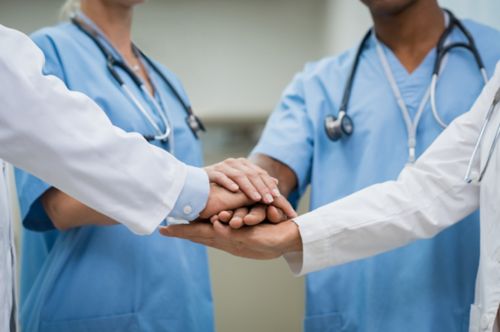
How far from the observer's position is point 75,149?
3.13 feet

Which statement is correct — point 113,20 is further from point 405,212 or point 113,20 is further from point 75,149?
point 405,212

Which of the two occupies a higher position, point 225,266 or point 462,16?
point 462,16

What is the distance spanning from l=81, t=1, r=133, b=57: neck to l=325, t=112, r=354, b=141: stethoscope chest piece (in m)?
0.48

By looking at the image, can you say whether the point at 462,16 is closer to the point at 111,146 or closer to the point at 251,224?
the point at 251,224

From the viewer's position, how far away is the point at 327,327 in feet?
4.38

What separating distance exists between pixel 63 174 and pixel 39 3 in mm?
2760

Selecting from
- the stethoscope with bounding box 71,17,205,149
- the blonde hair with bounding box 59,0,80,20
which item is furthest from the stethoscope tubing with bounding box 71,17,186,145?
Result: the blonde hair with bounding box 59,0,80,20

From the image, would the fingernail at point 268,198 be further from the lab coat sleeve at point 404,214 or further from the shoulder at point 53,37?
the shoulder at point 53,37

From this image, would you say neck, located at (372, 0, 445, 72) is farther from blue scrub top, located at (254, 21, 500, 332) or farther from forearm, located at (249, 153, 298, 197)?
forearm, located at (249, 153, 298, 197)

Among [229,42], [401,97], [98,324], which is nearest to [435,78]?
[401,97]

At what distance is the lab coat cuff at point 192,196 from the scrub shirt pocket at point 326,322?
1.16 ft

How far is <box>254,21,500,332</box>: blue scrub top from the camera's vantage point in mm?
1270

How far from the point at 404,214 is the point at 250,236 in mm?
278

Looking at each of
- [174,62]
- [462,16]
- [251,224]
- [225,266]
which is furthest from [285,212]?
[174,62]
